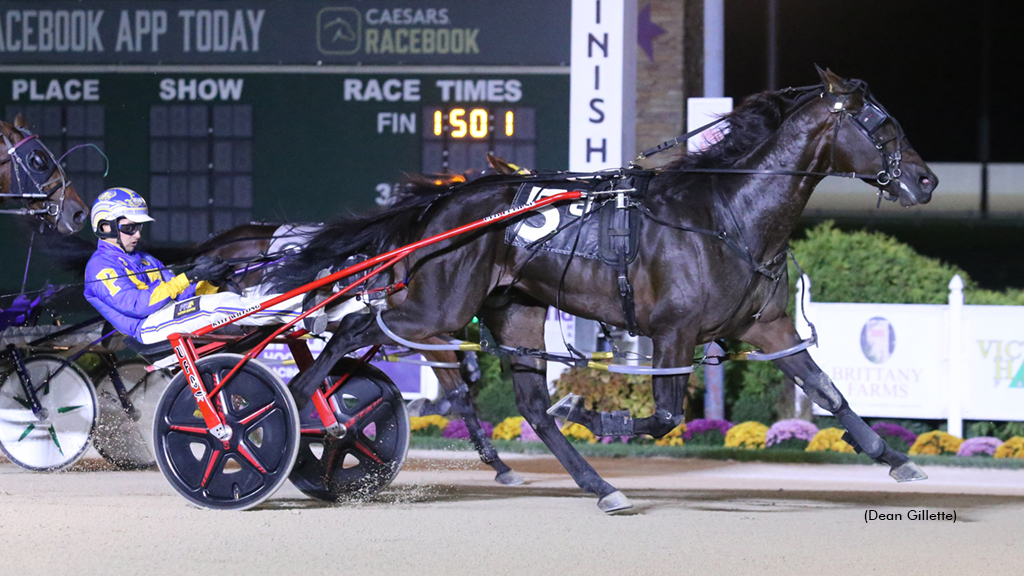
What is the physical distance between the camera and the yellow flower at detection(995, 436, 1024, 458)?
7.73 meters

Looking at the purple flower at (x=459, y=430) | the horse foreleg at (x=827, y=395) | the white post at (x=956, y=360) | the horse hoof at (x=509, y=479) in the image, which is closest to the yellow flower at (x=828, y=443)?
the white post at (x=956, y=360)

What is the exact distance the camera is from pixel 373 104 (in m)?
9.14

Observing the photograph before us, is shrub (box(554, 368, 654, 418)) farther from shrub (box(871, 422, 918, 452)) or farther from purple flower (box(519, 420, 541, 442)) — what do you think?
shrub (box(871, 422, 918, 452))

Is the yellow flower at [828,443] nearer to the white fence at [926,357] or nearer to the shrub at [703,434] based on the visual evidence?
the white fence at [926,357]

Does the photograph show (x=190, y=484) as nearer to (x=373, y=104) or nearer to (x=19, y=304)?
(x=19, y=304)

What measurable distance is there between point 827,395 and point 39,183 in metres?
4.15

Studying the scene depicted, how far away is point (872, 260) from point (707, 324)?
4465mm

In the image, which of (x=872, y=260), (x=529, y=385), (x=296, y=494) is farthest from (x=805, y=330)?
(x=296, y=494)

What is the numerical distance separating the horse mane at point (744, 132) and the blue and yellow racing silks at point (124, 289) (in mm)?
2173

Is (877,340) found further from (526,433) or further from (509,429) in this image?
(509,429)

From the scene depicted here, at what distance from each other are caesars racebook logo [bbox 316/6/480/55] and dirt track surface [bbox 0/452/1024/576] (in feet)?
13.3

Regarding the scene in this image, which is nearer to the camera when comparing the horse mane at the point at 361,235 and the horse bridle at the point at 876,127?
the horse bridle at the point at 876,127

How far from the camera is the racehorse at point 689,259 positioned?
183 inches

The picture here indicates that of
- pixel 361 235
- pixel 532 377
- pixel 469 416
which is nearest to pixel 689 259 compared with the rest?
pixel 532 377
